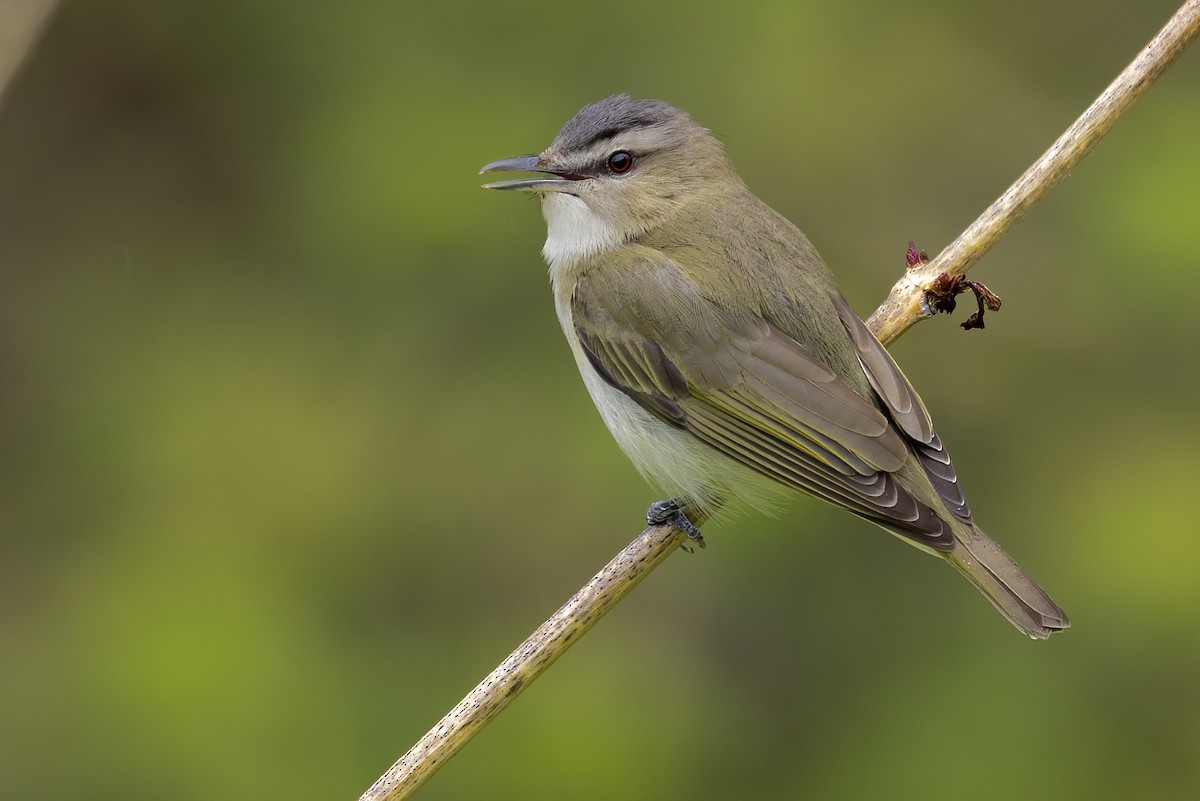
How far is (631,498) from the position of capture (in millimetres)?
5496

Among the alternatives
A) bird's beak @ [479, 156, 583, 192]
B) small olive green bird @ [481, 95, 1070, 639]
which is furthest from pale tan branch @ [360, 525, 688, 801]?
bird's beak @ [479, 156, 583, 192]

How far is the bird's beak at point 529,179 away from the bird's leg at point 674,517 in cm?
111

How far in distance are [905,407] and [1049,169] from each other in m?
0.83

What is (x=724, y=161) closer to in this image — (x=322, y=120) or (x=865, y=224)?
(x=865, y=224)

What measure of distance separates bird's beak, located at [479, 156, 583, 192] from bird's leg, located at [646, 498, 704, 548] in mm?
1107

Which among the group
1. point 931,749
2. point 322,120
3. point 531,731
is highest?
point 322,120

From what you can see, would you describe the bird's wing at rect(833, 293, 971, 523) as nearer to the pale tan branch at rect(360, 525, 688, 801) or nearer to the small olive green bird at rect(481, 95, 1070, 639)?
the small olive green bird at rect(481, 95, 1070, 639)

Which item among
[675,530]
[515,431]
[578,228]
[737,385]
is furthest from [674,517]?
[515,431]

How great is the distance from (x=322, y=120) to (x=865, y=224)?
2343mm

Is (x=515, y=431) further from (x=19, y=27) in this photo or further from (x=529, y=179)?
(x=19, y=27)

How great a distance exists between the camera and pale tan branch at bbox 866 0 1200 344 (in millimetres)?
3982

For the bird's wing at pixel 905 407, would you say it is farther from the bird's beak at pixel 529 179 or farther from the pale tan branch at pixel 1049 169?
the bird's beak at pixel 529 179

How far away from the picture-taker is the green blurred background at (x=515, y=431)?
5031mm

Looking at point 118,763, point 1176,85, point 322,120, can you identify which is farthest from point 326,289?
point 1176,85
